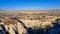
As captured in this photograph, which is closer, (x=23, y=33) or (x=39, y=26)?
(x=23, y=33)

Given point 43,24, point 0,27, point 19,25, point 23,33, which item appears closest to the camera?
point 0,27

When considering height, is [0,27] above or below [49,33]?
above

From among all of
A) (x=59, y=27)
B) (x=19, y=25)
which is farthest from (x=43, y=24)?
(x=19, y=25)

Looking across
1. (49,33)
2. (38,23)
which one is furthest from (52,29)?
(38,23)

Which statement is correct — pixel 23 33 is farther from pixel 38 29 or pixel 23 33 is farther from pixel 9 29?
pixel 38 29

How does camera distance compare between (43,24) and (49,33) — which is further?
(43,24)

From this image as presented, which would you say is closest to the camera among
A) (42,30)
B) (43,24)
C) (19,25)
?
(19,25)

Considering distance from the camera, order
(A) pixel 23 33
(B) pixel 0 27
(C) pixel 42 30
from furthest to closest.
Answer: (C) pixel 42 30, (A) pixel 23 33, (B) pixel 0 27

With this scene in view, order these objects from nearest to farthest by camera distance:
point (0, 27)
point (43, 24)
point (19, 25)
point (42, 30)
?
point (0, 27), point (19, 25), point (42, 30), point (43, 24)

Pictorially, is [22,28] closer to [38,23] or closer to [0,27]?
[0,27]
